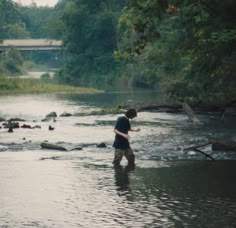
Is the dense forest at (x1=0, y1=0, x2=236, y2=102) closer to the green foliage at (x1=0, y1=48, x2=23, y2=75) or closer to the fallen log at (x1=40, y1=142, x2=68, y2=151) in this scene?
the green foliage at (x1=0, y1=48, x2=23, y2=75)

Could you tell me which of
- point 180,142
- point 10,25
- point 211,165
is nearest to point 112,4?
point 10,25

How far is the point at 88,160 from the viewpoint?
79.4 ft

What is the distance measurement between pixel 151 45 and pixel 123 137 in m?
39.3

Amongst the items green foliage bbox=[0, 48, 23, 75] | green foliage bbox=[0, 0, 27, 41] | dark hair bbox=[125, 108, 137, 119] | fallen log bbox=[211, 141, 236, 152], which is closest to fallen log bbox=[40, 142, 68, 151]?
fallen log bbox=[211, 141, 236, 152]

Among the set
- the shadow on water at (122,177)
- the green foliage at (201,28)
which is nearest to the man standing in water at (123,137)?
the shadow on water at (122,177)

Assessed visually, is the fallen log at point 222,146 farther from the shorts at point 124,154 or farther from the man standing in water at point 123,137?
the man standing in water at point 123,137

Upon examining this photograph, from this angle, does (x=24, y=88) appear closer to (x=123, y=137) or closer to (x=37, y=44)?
(x=123, y=137)

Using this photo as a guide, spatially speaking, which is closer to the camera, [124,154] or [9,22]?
[124,154]

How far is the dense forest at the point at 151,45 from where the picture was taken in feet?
68.3

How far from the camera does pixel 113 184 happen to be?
1872cm

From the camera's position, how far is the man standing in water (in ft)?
69.7

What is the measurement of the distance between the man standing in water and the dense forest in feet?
6.54

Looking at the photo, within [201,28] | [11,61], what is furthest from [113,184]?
[11,61]

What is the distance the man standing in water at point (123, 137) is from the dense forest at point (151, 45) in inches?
78.5
